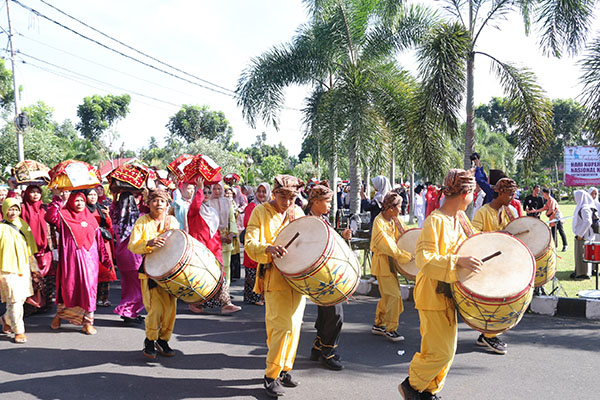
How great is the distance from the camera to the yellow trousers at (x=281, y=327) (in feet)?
12.6

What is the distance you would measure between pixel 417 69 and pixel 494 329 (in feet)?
22.5

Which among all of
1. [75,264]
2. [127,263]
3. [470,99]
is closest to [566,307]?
[470,99]

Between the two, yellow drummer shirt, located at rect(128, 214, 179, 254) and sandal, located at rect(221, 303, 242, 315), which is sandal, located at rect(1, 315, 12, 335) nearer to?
yellow drummer shirt, located at rect(128, 214, 179, 254)

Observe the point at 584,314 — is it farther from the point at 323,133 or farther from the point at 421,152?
the point at 323,133

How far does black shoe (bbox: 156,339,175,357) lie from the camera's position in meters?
4.82

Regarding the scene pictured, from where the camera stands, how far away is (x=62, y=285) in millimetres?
5598

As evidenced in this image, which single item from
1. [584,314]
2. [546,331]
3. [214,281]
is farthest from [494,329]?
[584,314]

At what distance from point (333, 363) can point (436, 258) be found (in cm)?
187

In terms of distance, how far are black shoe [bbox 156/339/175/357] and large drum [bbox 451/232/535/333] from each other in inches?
118

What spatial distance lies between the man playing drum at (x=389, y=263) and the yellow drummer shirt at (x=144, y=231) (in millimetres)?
2238

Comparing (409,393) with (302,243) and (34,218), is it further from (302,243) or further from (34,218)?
(34,218)

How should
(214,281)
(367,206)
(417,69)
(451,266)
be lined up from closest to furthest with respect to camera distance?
(451,266), (214,281), (367,206), (417,69)

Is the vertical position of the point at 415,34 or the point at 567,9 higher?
the point at 415,34

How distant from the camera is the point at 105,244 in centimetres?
712
